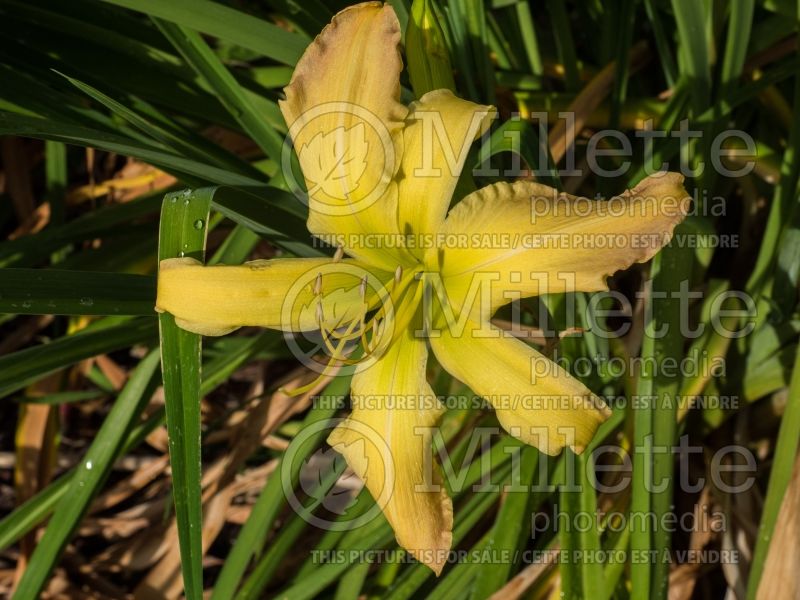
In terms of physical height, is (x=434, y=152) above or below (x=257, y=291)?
above

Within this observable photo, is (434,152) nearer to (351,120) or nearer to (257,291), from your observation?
(351,120)

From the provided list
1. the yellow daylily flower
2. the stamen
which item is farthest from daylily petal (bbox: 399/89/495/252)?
the stamen

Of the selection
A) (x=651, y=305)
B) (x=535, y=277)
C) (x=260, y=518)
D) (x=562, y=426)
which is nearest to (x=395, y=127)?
(x=535, y=277)

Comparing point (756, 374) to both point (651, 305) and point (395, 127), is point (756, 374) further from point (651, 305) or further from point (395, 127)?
point (395, 127)

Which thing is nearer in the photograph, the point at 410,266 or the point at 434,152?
the point at 434,152

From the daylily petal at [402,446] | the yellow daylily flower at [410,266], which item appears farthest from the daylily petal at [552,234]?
the daylily petal at [402,446]

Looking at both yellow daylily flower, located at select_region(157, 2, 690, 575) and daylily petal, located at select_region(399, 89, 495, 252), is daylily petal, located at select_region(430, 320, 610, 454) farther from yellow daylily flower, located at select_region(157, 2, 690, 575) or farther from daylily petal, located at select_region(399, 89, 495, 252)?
daylily petal, located at select_region(399, 89, 495, 252)

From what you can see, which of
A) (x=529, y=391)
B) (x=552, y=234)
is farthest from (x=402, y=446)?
(x=552, y=234)
